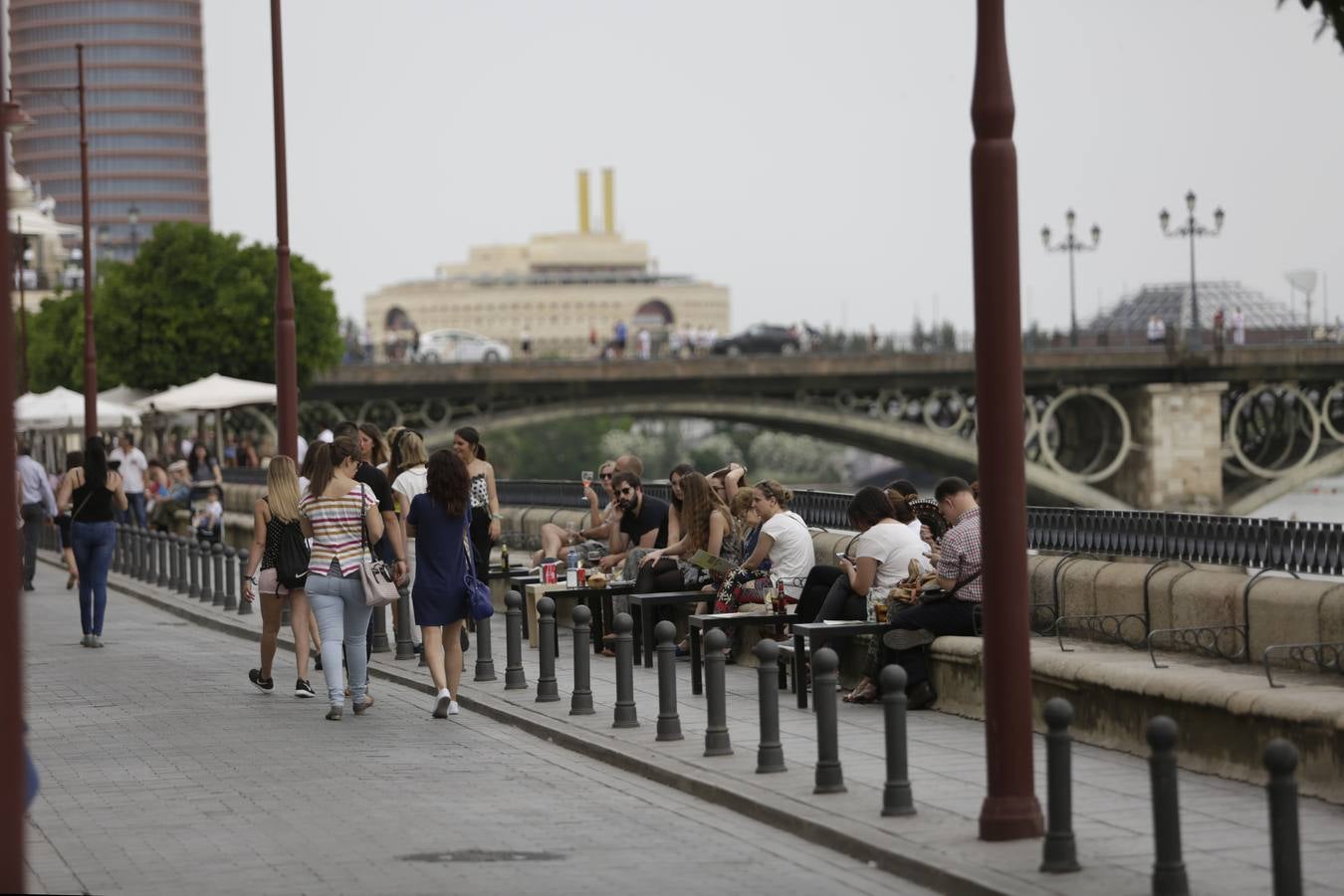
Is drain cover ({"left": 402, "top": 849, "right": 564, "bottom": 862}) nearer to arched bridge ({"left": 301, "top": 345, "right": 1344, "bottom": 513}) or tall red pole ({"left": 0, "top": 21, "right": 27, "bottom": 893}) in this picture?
tall red pole ({"left": 0, "top": 21, "right": 27, "bottom": 893})

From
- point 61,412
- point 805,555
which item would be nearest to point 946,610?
point 805,555

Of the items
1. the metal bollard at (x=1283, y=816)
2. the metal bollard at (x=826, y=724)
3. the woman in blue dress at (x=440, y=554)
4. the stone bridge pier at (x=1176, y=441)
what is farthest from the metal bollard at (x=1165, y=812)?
the stone bridge pier at (x=1176, y=441)

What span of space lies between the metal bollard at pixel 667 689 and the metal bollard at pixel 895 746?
2.96 m

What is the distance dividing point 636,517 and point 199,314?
41.0 meters

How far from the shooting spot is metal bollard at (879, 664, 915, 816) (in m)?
10.1

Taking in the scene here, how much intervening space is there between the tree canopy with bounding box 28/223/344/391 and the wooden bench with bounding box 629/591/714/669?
4132 centimetres

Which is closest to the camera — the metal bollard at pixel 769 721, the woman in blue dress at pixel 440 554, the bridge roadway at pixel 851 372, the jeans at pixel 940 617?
the metal bollard at pixel 769 721

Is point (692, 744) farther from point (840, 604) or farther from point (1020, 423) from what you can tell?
point (1020, 423)

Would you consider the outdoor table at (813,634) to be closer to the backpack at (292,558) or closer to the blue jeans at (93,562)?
the backpack at (292,558)

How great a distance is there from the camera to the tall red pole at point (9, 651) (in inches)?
247

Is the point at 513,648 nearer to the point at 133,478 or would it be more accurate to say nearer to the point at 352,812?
the point at 352,812

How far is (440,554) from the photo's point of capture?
48.5 feet

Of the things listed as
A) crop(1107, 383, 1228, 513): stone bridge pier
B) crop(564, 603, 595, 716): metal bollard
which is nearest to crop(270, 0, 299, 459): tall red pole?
crop(564, 603, 595, 716): metal bollard

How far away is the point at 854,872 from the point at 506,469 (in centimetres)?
16918
